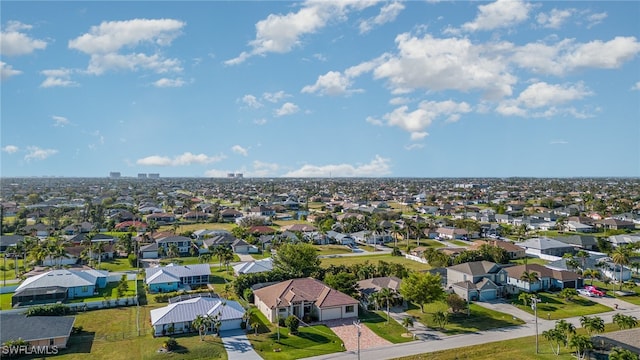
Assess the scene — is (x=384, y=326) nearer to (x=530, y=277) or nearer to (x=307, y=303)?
(x=307, y=303)

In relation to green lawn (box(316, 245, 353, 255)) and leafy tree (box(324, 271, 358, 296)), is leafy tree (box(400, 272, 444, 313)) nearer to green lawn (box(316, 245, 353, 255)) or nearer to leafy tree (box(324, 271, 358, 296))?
leafy tree (box(324, 271, 358, 296))

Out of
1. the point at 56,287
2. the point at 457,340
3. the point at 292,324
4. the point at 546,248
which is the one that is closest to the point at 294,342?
the point at 292,324

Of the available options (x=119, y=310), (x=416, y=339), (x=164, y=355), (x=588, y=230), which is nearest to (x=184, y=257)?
(x=119, y=310)

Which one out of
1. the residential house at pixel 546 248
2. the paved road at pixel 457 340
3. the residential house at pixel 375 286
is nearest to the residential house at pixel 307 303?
the residential house at pixel 375 286

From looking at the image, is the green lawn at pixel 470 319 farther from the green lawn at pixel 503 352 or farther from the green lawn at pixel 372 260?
the green lawn at pixel 372 260

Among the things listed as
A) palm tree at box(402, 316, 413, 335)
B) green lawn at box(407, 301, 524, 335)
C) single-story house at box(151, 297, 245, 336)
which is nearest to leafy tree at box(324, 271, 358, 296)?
green lawn at box(407, 301, 524, 335)
